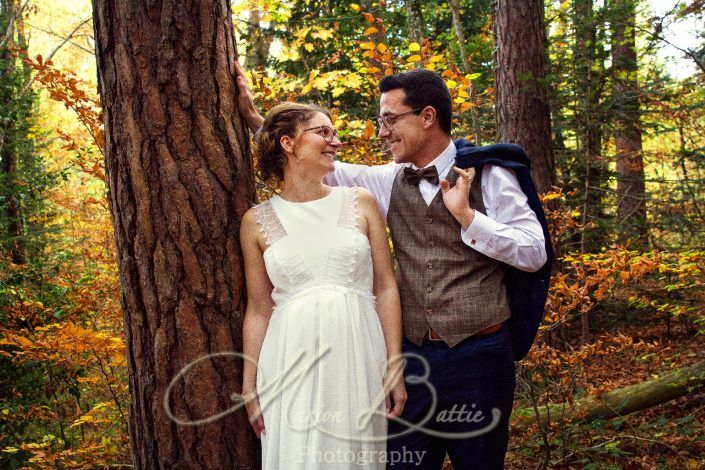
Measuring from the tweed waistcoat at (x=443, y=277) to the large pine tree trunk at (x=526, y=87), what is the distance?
13.5 ft

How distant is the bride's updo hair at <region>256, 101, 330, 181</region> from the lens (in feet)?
9.12

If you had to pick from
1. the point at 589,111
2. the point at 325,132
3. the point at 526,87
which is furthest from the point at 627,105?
the point at 325,132

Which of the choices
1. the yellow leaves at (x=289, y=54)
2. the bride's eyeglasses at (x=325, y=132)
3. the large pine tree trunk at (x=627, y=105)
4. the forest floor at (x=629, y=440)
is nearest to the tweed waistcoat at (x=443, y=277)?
the bride's eyeglasses at (x=325, y=132)

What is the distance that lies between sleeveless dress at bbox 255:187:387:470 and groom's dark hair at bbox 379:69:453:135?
1.86ft

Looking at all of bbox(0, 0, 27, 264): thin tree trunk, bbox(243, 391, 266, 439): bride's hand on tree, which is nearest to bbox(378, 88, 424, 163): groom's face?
bbox(243, 391, 266, 439): bride's hand on tree

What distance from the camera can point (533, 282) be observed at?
2654 mm

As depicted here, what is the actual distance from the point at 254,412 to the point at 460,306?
0.94 meters

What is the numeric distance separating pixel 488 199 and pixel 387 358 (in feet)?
2.61

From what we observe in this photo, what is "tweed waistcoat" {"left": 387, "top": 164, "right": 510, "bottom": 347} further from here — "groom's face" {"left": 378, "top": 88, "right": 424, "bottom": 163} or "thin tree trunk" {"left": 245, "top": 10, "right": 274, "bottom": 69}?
"thin tree trunk" {"left": 245, "top": 10, "right": 274, "bottom": 69}

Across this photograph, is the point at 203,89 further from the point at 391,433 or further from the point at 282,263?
the point at 391,433

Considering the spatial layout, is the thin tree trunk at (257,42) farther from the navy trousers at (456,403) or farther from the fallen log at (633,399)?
the navy trousers at (456,403)

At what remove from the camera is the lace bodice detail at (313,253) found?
2.61 metres

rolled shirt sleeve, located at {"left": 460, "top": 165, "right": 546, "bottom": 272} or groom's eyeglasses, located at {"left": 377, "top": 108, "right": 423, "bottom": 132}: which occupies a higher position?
groom's eyeglasses, located at {"left": 377, "top": 108, "right": 423, "bottom": 132}

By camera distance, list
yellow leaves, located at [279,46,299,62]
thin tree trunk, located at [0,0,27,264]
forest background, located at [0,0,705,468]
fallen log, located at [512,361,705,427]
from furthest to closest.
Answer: yellow leaves, located at [279,46,299,62] < thin tree trunk, located at [0,0,27,264] < fallen log, located at [512,361,705,427] < forest background, located at [0,0,705,468]
